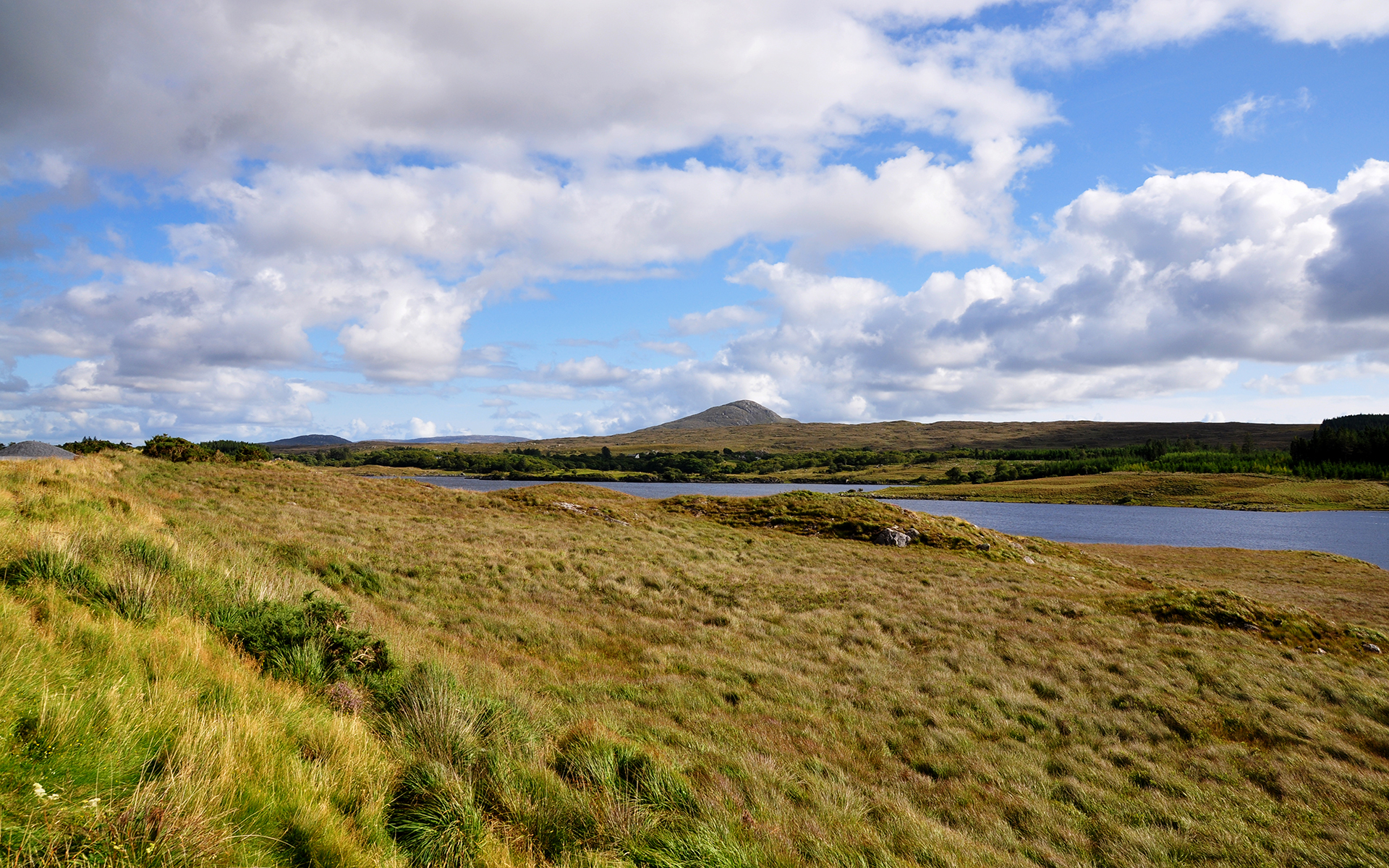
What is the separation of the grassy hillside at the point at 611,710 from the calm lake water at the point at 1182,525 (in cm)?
3022

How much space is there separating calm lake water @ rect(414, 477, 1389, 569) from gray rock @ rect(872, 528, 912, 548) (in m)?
13.3

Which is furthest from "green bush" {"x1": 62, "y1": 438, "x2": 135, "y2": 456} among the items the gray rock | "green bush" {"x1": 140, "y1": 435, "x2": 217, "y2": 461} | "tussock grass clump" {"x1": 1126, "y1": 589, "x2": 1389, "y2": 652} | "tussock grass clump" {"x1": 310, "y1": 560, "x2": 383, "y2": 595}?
"tussock grass clump" {"x1": 1126, "y1": 589, "x2": 1389, "y2": 652}

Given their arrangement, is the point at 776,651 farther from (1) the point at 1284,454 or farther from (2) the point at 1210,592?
(1) the point at 1284,454

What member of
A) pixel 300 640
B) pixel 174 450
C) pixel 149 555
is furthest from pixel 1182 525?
pixel 174 450

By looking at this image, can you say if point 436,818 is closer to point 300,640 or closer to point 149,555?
point 300,640

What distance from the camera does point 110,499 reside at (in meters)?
15.6

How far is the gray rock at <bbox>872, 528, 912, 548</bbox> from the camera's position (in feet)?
113

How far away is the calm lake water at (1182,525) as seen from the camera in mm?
58312

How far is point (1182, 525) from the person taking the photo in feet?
243

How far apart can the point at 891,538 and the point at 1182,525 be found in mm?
63505

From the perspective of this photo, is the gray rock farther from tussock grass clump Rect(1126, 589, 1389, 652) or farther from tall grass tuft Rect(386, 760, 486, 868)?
tall grass tuft Rect(386, 760, 486, 868)

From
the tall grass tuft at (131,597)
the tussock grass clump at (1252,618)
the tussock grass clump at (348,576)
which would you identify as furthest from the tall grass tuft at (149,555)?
the tussock grass clump at (1252,618)

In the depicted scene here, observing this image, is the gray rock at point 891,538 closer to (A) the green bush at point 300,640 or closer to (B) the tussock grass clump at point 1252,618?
(B) the tussock grass clump at point 1252,618

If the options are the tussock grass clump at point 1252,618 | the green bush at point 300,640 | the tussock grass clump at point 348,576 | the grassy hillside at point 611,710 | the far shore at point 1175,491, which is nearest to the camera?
the grassy hillside at point 611,710
